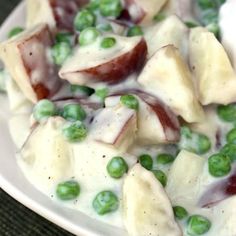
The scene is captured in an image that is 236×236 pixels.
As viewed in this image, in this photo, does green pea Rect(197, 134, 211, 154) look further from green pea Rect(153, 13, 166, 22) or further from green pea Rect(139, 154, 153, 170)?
green pea Rect(153, 13, 166, 22)

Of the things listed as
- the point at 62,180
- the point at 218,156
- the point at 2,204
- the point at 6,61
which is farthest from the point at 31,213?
the point at 218,156

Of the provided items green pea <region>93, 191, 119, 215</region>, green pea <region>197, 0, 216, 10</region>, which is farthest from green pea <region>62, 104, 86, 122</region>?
green pea <region>197, 0, 216, 10</region>

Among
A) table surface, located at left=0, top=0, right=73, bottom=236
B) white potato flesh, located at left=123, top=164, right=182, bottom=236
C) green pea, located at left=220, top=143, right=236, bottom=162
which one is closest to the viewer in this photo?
white potato flesh, located at left=123, top=164, right=182, bottom=236

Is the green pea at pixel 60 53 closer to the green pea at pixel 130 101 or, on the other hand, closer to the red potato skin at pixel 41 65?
the red potato skin at pixel 41 65

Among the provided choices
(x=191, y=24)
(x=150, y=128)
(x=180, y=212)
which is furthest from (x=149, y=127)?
(x=191, y=24)

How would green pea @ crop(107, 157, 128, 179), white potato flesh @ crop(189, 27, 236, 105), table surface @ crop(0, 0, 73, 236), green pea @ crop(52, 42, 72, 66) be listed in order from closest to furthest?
green pea @ crop(107, 157, 128, 179) < white potato flesh @ crop(189, 27, 236, 105) < table surface @ crop(0, 0, 73, 236) < green pea @ crop(52, 42, 72, 66)

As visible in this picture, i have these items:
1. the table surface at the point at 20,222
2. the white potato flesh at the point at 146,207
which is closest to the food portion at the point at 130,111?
the white potato flesh at the point at 146,207

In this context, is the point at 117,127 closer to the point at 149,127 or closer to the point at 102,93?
the point at 149,127
